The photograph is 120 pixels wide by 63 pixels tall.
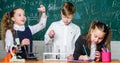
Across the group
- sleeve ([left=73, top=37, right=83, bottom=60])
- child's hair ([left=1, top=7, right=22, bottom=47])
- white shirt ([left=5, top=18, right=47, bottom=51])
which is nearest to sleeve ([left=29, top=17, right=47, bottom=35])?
white shirt ([left=5, top=18, right=47, bottom=51])

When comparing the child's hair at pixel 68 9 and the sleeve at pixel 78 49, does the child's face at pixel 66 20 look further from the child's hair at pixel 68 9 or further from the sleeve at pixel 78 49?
the sleeve at pixel 78 49

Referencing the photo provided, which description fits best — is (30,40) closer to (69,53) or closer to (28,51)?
(28,51)

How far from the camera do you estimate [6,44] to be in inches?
169

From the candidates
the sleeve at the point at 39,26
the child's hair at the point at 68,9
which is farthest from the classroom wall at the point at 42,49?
the child's hair at the point at 68,9

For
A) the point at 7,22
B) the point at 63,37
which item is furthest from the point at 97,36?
the point at 7,22

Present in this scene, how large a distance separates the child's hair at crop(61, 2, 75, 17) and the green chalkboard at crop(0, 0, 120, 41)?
0.51 ft

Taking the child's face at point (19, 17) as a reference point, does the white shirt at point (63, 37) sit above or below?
below

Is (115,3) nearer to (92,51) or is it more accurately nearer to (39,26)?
(92,51)

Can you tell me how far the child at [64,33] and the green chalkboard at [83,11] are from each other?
0.20 metres

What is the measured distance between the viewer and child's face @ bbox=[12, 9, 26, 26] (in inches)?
166

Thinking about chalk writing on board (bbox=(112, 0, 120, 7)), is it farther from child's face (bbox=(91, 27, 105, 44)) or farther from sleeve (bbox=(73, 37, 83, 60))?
sleeve (bbox=(73, 37, 83, 60))

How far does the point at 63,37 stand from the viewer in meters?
4.39

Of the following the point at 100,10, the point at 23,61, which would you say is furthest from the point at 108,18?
the point at 23,61

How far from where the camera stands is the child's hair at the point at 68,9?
14.3 feet
